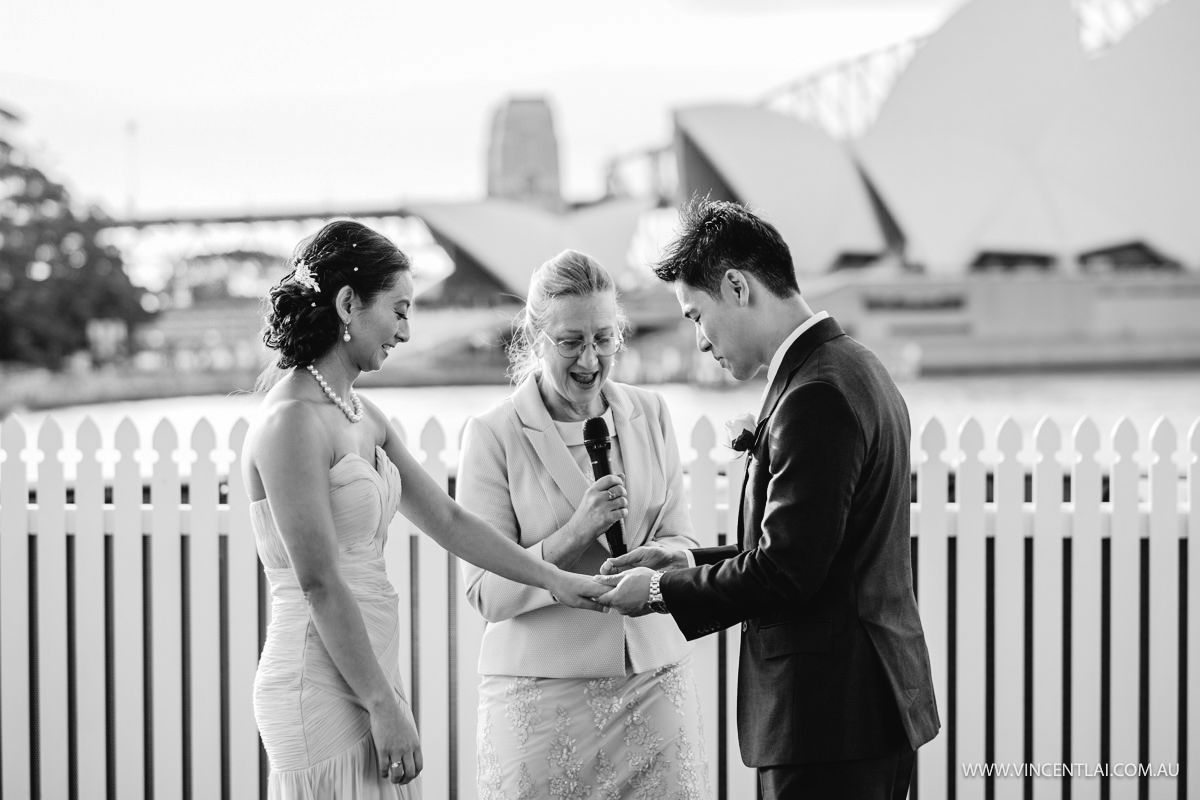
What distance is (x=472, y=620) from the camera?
301cm

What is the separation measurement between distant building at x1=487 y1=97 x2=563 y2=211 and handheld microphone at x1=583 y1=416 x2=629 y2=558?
52411 mm

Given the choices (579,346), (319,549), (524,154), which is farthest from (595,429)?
(524,154)

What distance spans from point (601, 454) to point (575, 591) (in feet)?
0.81

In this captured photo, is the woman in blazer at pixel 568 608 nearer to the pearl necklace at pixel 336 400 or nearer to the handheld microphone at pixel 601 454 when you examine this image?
the handheld microphone at pixel 601 454

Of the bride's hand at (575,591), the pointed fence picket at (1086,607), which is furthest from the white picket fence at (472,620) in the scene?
the bride's hand at (575,591)

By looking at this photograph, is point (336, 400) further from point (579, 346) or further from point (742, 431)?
point (742, 431)

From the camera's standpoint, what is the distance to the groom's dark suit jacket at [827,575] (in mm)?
1590

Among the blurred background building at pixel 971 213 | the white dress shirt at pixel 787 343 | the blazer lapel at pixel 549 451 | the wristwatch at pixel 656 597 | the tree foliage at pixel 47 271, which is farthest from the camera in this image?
the blurred background building at pixel 971 213

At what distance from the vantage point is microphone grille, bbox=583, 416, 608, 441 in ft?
6.66

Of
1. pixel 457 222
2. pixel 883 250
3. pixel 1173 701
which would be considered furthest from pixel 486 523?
pixel 457 222

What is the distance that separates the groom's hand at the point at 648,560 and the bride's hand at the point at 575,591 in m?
0.04

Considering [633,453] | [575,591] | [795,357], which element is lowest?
[575,591]

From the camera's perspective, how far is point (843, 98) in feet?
186

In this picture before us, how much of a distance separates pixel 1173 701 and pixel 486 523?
2.03 meters
